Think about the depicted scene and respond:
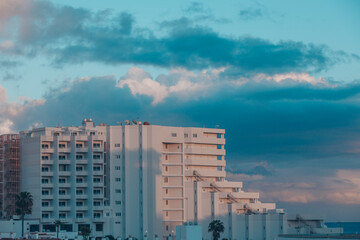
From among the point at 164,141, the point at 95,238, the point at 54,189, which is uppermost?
the point at 164,141

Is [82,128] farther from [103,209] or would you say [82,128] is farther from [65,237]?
[65,237]

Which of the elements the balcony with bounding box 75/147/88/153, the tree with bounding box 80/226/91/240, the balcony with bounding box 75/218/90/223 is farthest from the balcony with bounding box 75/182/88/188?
the tree with bounding box 80/226/91/240

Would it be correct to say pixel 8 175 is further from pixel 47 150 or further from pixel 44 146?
pixel 47 150

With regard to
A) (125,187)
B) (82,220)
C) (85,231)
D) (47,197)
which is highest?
(125,187)

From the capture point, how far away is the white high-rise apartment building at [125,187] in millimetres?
183625

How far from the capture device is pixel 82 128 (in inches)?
7603

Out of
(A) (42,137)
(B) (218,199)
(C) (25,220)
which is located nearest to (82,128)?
(A) (42,137)

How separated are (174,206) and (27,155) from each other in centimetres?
4187

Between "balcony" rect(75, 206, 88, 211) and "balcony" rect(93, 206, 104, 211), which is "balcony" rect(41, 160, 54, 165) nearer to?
"balcony" rect(75, 206, 88, 211)

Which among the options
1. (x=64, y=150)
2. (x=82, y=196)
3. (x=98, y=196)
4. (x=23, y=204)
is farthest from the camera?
(x=98, y=196)

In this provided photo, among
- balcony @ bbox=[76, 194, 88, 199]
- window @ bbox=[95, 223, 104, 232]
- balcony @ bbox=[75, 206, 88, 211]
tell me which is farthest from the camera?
window @ bbox=[95, 223, 104, 232]

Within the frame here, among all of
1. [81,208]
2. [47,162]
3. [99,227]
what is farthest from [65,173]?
[99,227]

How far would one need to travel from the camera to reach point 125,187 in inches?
7446

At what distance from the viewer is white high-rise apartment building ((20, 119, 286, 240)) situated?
183625 millimetres
